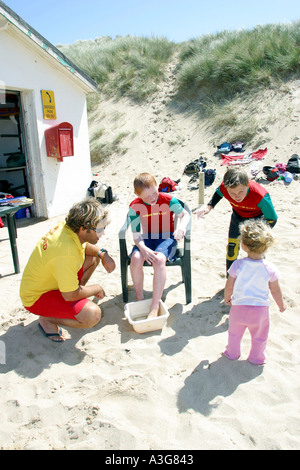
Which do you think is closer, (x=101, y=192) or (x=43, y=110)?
(x=43, y=110)

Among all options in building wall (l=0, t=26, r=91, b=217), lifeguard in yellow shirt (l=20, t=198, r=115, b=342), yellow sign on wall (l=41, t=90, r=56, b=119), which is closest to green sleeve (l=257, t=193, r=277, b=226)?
lifeguard in yellow shirt (l=20, t=198, r=115, b=342)

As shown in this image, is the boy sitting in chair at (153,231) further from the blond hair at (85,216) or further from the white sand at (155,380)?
the blond hair at (85,216)

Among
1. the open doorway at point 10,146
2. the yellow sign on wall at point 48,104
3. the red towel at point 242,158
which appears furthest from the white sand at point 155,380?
the red towel at point 242,158

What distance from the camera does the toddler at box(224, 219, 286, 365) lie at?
244 cm

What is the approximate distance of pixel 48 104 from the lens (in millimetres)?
6793

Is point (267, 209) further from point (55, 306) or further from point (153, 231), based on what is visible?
point (55, 306)

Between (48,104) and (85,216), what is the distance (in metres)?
4.92

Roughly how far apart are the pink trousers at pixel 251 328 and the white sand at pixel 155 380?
97 millimetres

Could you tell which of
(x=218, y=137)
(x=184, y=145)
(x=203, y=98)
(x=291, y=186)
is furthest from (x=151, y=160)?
(x=291, y=186)

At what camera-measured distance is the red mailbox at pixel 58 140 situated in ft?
22.2

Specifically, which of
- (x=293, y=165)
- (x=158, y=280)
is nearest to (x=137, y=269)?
(x=158, y=280)

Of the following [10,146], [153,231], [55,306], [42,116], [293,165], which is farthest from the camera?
[10,146]

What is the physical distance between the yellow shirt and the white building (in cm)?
433

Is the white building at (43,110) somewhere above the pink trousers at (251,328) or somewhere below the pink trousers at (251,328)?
above
